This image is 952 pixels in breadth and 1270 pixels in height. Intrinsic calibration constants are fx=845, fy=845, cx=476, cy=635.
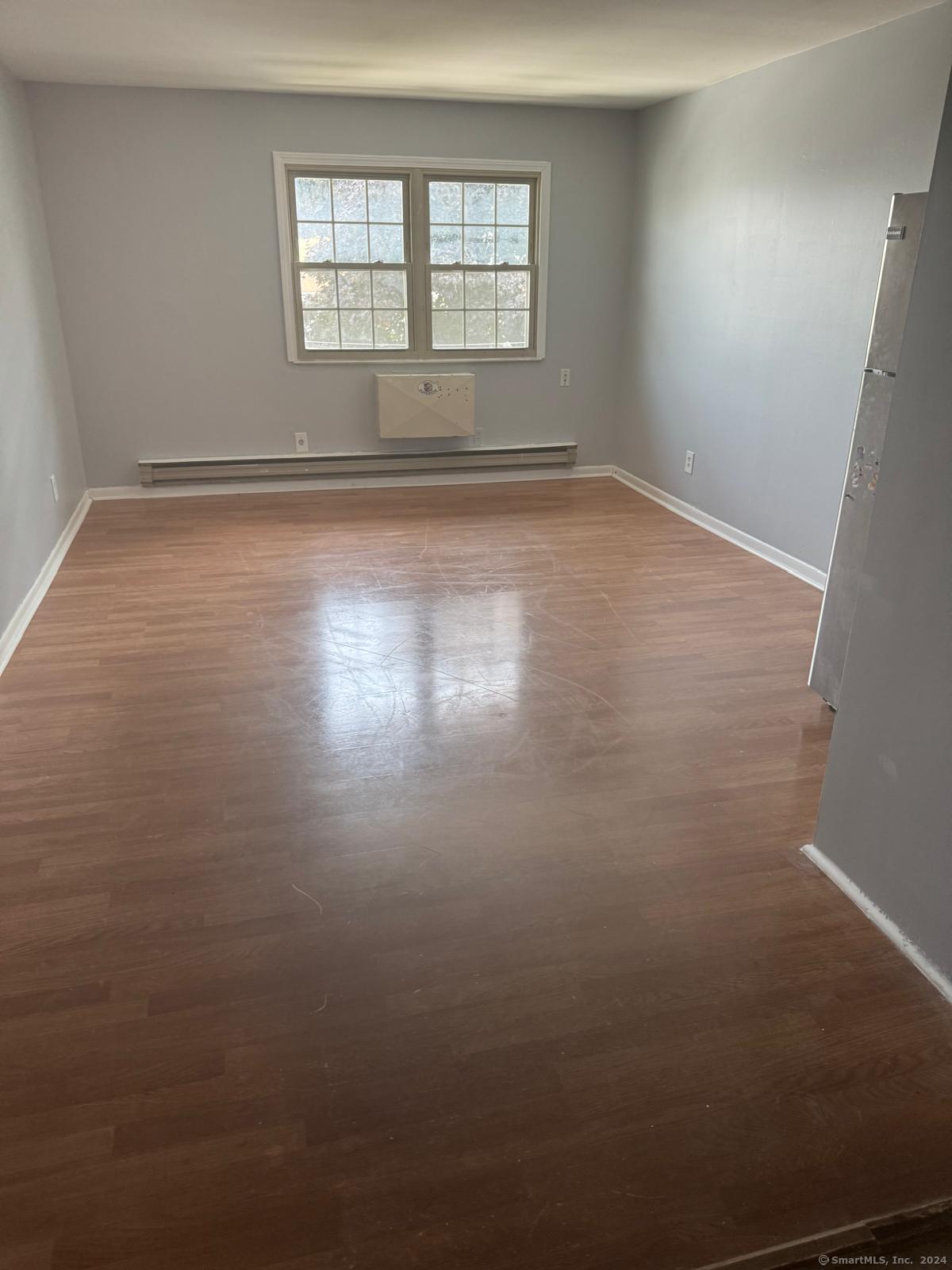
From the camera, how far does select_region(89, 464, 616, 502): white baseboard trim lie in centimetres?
565

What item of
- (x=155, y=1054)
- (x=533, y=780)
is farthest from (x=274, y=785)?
(x=155, y=1054)

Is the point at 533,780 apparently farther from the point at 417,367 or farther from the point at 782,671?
the point at 417,367

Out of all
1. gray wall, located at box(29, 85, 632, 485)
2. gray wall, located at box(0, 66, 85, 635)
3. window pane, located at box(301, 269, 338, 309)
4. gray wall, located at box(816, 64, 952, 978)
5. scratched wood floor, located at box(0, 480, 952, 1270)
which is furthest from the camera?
window pane, located at box(301, 269, 338, 309)

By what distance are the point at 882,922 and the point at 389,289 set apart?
4967mm

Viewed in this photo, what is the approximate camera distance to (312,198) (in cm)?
534

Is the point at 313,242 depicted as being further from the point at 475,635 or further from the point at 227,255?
the point at 475,635

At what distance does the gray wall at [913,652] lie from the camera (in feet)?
5.63

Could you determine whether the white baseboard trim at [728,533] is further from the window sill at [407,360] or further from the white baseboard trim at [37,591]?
the white baseboard trim at [37,591]

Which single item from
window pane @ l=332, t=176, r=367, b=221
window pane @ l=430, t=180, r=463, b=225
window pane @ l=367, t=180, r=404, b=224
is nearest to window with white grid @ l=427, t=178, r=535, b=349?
window pane @ l=430, t=180, r=463, b=225

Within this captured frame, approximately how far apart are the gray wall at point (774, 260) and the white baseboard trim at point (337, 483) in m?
0.71

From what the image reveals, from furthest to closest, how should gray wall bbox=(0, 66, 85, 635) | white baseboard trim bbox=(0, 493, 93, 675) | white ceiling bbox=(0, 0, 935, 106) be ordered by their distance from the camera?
gray wall bbox=(0, 66, 85, 635), white baseboard trim bbox=(0, 493, 93, 675), white ceiling bbox=(0, 0, 935, 106)

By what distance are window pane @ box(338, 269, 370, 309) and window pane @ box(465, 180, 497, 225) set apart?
797mm

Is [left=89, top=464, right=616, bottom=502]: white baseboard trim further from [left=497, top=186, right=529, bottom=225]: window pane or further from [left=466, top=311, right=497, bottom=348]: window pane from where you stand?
[left=497, top=186, right=529, bottom=225]: window pane

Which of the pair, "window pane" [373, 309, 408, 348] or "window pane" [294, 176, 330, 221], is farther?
"window pane" [373, 309, 408, 348]
